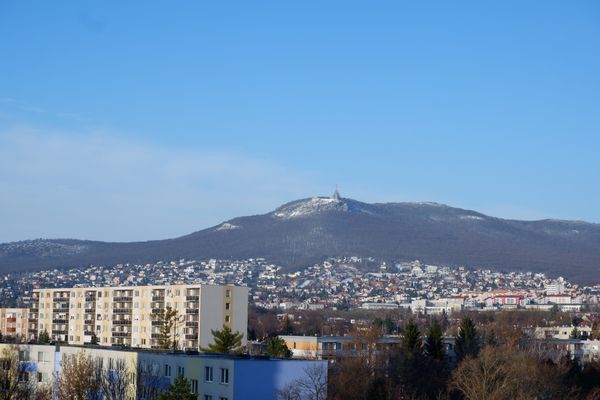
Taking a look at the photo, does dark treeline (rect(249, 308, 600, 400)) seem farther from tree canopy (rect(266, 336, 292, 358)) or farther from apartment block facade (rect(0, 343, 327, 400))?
apartment block facade (rect(0, 343, 327, 400))

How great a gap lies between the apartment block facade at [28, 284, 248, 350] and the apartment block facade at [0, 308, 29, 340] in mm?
1706

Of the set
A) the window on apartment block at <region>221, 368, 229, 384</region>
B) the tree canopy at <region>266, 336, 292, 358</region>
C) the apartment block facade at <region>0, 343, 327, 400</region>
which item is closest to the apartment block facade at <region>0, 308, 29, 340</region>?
the tree canopy at <region>266, 336, 292, 358</region>

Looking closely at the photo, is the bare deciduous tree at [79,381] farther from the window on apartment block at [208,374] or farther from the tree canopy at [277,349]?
the tree canopy at [277,349]

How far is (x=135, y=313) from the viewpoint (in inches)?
3078

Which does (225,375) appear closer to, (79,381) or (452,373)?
(79,381)

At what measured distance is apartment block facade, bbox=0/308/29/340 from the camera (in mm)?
90312

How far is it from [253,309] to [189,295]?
63039mm

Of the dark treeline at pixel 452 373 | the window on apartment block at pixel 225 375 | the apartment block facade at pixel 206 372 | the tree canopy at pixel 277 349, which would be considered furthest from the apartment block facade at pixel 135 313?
the window on apartment block at pixel 225 375

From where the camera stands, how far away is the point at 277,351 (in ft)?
170

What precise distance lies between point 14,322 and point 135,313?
17.9 m

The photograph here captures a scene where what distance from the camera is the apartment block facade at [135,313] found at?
7250 cm

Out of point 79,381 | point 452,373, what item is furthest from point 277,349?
point 79,381

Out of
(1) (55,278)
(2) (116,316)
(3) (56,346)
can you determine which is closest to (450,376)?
(3) (56,346)

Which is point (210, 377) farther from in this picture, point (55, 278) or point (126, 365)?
point (55, 278)
